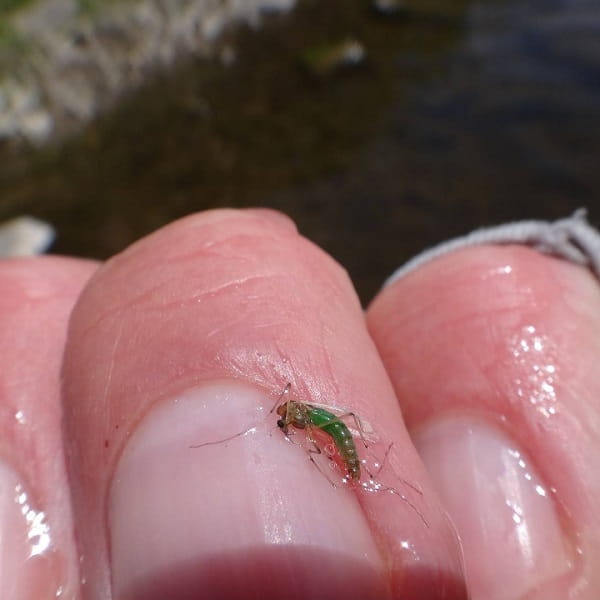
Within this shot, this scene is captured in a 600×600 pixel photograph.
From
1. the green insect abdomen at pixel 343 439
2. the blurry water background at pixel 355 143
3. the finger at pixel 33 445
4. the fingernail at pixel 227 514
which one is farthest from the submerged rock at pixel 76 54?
the green insect abdomen at pixel 343 439

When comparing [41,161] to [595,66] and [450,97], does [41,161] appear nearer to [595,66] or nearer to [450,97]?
[450,97]

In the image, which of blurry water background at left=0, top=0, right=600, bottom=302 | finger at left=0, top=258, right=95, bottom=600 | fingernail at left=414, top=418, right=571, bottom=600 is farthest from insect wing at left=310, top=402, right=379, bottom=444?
blurry water background at left=0, top=0, right=600, bottom=302

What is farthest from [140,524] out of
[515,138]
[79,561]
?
[515,138]

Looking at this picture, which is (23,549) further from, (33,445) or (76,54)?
(76,54)

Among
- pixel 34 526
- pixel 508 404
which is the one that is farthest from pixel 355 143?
pixel 34 526

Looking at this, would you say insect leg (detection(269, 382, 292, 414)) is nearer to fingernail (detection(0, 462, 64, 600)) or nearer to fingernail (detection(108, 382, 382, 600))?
fingernail (detection(108, 382, 382, 600))

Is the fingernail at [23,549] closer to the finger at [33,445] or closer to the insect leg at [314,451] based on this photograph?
the finger at [33,445]
